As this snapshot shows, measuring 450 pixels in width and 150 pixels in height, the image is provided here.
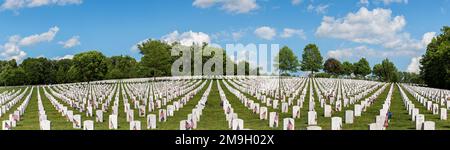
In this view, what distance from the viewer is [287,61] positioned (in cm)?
10262

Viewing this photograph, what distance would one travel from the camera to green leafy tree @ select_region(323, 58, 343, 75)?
117 m

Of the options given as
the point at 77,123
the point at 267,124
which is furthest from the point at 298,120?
the point at 77,123

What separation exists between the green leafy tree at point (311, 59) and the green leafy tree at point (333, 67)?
1315 cm

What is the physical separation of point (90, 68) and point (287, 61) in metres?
37.9

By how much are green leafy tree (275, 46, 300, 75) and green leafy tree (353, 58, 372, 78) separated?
62.3 feet

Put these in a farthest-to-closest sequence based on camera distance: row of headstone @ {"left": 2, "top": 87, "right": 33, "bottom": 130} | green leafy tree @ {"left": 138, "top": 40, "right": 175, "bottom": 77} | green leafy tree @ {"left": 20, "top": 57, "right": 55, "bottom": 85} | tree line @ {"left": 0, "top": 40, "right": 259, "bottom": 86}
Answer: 1. green leafy tree @ {"left": 20, "top": 57, "right": 55, "bottom": 85}
2. tree line @ {"left": 0, "top": 40, "right": 259, "bottom": 86}
3. green leafy tree @ {"left": 138, "top": 40, "right": 175, "bottom": 77}
4. row of headstone @ {"left": 2, "top": 87, "right": 33, "bottom": 130}

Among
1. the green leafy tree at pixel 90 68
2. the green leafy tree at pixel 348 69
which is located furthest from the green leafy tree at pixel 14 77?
the green leafy tree at pixel 348 69

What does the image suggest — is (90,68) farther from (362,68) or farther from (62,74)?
(362,68)

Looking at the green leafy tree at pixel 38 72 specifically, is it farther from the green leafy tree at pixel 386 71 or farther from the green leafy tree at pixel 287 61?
the green leafy tree at pixel 386 71

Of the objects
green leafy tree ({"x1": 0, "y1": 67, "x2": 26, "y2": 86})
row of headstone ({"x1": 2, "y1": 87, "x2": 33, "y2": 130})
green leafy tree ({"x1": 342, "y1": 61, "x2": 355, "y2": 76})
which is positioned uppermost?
green leafy tree ({"x1": 342, "y1": 61, "x2": 355, "y2": 76})

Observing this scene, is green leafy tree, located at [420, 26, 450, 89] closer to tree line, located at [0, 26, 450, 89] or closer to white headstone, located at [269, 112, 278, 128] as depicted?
tree line, located at [0, 26, 450, 89]

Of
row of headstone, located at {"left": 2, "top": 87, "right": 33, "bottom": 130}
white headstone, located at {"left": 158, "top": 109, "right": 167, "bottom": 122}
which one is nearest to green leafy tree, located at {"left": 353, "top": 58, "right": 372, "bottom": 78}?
row of headstone, located at {"left": 2, "top": 87, "right": 33, "bottom": 130}
